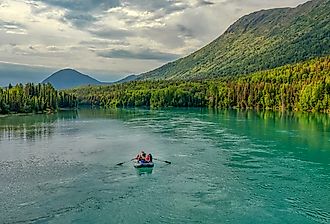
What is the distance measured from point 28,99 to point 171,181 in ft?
410

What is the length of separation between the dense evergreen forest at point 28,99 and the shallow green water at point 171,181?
253 ft

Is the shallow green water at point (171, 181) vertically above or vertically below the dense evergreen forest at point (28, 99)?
below

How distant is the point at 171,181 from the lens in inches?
1642

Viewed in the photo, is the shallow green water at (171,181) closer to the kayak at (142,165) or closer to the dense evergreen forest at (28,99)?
the kayak at (142,165)

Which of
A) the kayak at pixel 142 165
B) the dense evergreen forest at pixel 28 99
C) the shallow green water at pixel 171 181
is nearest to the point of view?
the shallow green water at pixel 171 181

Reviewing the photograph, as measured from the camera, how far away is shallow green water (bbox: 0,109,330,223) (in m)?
31.3

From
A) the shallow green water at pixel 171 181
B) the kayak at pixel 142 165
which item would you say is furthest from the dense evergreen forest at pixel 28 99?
the kayak at pixel 142 165

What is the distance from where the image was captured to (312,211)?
31.9m

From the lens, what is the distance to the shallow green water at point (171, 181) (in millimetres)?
31312

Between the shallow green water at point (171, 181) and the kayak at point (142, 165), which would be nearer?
the shallow green water at point (171, 181)

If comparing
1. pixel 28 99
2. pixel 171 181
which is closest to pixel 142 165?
pixel 171 181

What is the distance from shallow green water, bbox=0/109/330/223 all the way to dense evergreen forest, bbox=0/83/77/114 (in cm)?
7721

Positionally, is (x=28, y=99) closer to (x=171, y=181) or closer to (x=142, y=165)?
(x=142, y=165)

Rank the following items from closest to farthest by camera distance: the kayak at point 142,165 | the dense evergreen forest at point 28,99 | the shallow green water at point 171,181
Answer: the shallow green water at point 171,181 → the kayak at point 142,165 → the dense evergreen forest at point 28,99
